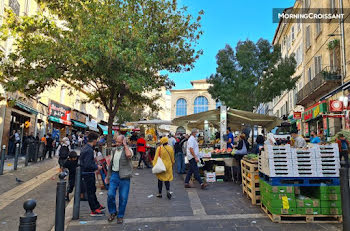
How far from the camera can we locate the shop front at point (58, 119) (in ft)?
77.1

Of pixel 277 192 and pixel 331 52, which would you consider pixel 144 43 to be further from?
pixel 331 52

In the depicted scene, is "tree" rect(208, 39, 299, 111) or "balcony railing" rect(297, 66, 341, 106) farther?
"tree" rect(208, 39, 299, 111)

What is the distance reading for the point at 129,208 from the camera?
5.73m

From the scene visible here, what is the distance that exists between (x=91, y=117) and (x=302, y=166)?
108 feet

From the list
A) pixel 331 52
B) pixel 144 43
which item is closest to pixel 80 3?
pixel 144 43

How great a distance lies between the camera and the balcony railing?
15.6 metres

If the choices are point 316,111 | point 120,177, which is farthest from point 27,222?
point 316,111

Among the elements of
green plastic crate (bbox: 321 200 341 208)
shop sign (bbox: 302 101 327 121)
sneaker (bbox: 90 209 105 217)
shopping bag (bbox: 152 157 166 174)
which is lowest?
sneaker (bbox: 90 209 105 217)

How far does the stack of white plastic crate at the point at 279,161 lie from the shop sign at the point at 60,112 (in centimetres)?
2251

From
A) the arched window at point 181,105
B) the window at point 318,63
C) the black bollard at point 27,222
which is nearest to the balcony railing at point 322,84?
the window at point 318,63

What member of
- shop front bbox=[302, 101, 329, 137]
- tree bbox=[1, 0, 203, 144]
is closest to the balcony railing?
shop front bbox=[302, 101, 329, 137]

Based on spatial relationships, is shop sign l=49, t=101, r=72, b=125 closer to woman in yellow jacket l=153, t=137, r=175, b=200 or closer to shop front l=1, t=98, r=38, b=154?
shop front l=1, t=98, r=38, b=154

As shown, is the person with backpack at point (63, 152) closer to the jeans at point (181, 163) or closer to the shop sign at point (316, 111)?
the jeans at point (181, 163)

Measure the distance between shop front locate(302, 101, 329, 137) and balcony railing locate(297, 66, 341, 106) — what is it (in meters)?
0.73
